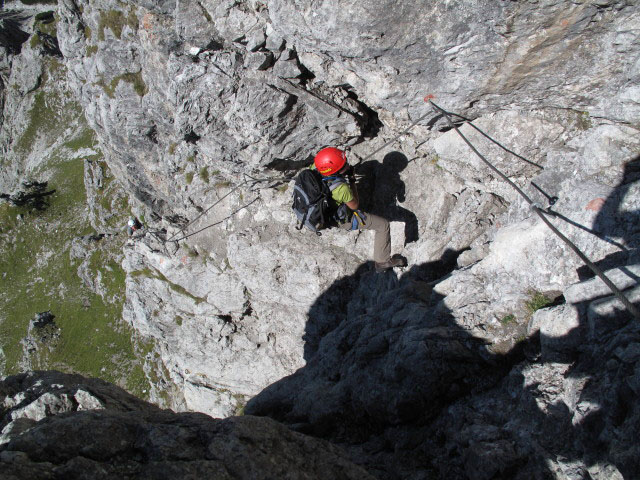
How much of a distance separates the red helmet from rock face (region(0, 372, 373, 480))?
752 centimetres

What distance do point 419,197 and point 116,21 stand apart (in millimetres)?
16483

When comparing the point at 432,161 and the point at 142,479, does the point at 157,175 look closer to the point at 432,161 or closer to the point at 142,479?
the point at 432,161

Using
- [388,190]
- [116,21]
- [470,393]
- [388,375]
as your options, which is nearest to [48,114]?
[116,21]

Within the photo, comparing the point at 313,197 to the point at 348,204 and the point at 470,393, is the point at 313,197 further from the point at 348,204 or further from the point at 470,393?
the point at 470,393

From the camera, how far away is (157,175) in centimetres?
2189

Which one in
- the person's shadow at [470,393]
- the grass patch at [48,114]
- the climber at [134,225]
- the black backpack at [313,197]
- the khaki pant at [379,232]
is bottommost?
the person's shadow at [470,393]

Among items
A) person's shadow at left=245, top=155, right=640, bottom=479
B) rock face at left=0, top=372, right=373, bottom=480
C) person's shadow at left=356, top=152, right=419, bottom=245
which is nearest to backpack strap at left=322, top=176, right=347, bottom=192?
person's shadow at left=356, top=152, right=419, bottom=245

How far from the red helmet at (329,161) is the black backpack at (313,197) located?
1.16 ft

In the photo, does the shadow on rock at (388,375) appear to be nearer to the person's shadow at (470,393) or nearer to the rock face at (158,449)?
the person's shadow at (470,393)

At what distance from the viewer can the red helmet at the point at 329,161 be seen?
11.7 metres

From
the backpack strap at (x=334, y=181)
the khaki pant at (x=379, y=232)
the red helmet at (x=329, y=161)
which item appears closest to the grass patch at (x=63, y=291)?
the khaki pant at (x=379, y=232)

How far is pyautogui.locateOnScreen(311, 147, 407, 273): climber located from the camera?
38.6ft

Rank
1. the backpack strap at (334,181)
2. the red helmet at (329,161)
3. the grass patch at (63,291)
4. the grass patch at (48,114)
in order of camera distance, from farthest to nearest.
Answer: the grass patch at (48,114)
the grass patch at (63,291)
the backpack strap at (334,181)
the red helmet at (329,161)

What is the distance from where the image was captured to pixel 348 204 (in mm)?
12547
